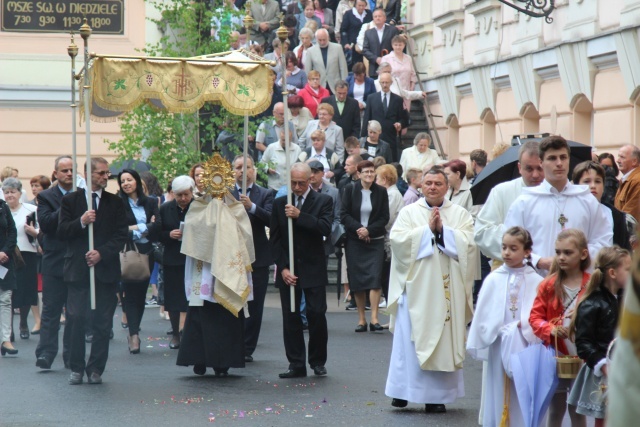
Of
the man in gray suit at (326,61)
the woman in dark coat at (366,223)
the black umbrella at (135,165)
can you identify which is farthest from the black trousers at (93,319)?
the man in gray suit at (326,61)

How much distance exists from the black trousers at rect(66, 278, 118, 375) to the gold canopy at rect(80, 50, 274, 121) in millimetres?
1631

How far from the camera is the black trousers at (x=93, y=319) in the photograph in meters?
10.6

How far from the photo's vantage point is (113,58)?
11.0 metres

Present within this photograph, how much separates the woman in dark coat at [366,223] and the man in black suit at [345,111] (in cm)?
650

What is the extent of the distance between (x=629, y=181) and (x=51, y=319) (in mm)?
5726

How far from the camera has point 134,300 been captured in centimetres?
1333

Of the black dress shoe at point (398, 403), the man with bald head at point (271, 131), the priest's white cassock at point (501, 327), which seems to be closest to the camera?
the priest's white cassock at point (501, 327)

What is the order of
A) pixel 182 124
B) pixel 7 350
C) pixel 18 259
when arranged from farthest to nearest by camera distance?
pixel 182 124 < pixel 18 259 < pixel 7 350

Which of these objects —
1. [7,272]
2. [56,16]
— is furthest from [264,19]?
[7,272]

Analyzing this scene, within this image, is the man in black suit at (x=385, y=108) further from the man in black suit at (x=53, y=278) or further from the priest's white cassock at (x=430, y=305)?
the priest's white cassock at (x=430, y=305)

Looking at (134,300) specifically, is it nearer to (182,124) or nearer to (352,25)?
(182,124)

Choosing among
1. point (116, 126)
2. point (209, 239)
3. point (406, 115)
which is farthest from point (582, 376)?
point (116, 126)

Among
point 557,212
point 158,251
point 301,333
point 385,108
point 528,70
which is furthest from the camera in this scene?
point 385,108

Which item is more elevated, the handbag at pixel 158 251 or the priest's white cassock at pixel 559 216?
the priest's white cassock at pixel 559 216
